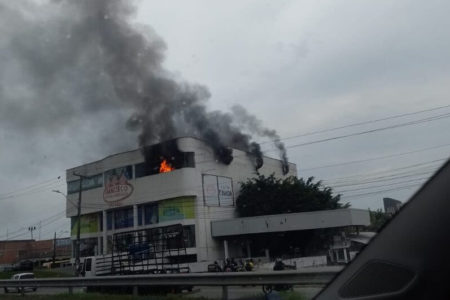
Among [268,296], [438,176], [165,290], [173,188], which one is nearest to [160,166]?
[173,188]

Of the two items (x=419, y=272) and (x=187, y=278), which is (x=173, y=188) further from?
(x=419, y=272)

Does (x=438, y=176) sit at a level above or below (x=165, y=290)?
above

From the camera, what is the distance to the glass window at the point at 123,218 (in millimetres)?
55531

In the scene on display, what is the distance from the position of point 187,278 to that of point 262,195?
4239 cm

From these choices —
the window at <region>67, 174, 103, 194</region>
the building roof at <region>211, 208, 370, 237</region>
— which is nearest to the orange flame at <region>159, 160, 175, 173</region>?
the building roof at <region>211, 208, 370, 237</region>

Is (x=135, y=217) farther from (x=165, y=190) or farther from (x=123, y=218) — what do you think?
(x=165, y=190)

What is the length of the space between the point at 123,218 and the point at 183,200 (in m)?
10.1

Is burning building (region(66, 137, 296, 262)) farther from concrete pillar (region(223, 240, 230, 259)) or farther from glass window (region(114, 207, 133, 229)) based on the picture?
concrete pillar (region(223, 240, 230, 259))

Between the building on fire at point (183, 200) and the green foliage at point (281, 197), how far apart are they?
1.77 meters

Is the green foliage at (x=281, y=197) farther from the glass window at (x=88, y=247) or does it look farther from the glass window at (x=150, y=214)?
the glass window at (x=88, y=247)

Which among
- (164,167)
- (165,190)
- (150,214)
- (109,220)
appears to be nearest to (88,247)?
(109,220)

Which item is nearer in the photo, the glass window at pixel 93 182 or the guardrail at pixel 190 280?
the guardrail at pixel 190 280

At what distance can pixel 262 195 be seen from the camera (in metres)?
53.1

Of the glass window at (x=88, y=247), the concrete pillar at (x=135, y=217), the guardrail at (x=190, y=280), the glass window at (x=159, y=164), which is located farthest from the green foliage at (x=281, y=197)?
the guardrail at (x=190, y=280)
